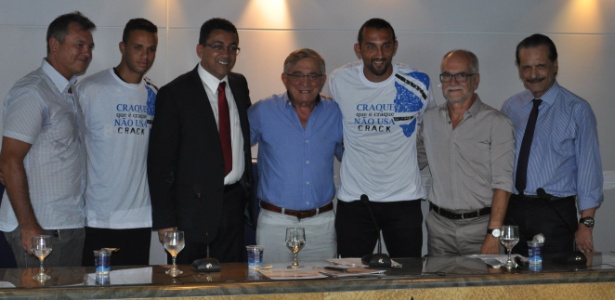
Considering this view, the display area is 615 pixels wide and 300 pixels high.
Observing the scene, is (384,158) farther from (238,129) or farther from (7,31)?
(7,31)

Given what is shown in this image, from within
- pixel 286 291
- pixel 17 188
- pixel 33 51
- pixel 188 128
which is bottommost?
pixel 286 291

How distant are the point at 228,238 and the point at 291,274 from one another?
1.13 meters

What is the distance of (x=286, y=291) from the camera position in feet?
10.7

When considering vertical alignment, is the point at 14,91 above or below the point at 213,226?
above

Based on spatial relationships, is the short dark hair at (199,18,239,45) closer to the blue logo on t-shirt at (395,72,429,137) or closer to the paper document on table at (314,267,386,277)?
the blue logo on t-shirt at (395,72,429,137)

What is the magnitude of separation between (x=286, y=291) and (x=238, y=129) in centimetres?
150

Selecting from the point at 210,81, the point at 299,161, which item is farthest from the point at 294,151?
the point at 210,81

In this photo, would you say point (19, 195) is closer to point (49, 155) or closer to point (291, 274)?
point (49, 155)

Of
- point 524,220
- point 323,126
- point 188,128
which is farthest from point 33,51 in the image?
point 524,220

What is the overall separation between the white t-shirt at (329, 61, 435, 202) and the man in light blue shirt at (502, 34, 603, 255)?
0.58 m

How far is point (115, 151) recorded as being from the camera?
4.55 m

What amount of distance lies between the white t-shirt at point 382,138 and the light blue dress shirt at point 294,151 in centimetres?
10

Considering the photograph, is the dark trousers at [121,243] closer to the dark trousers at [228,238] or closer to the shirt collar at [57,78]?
the dark trousers at [228,238]

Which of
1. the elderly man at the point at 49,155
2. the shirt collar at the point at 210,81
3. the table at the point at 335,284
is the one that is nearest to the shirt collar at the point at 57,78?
the elderly man at the point at 49,155
